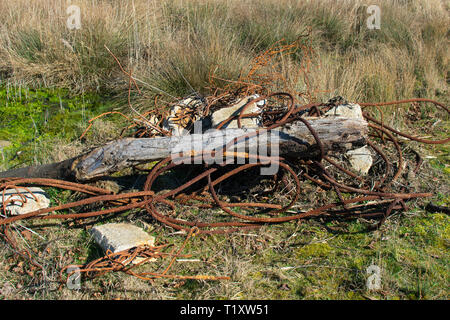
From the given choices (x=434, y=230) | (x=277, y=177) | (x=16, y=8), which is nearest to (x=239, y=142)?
(x=277, y=177)

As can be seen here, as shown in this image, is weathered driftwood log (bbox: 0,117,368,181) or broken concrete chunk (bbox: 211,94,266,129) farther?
broken concrete chunk (bbox: 211,94,266,129)

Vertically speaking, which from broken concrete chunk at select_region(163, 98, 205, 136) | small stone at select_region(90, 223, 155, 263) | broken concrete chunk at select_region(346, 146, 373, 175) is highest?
broken concrete chunk at select_region(163, 98, 205, 136)

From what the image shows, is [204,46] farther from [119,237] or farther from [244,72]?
[119,237]

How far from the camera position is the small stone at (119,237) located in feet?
7.43

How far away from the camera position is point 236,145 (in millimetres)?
2549

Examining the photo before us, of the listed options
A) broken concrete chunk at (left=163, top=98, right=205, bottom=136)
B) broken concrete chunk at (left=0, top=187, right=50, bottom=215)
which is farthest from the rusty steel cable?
broken concrete chunk at (left=163, top=98, right=205, bottom=136)

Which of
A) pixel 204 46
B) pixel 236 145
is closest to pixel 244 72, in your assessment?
pixel 204 46

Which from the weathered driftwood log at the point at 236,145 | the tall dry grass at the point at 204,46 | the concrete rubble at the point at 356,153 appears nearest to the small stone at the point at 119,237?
the weathered driftwood log at the point at 236,145

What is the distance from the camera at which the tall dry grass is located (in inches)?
169

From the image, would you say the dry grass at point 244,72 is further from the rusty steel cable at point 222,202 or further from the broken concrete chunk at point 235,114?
the broken concrete chunk at point 235,114

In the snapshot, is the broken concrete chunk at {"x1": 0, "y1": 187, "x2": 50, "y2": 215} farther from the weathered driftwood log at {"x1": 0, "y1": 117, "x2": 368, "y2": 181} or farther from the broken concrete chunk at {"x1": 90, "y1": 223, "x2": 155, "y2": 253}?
the broken concrete chunk at {"x1": 90, "y1": 223, "x2": 155, "y2": 253}
